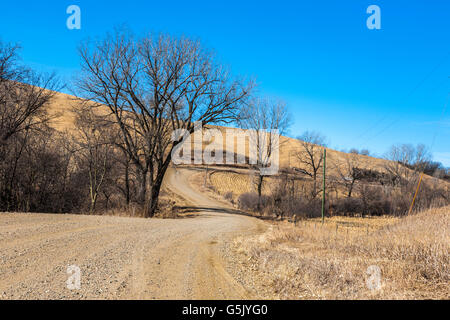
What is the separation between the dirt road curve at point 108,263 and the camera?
14.4 feet

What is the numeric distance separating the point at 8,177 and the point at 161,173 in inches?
339

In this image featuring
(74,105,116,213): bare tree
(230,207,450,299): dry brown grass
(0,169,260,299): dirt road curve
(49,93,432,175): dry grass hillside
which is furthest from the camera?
(49,93,432,175): dry grass hillside

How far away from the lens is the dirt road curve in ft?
14.4

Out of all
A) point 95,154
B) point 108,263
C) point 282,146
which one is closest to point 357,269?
point 108,263

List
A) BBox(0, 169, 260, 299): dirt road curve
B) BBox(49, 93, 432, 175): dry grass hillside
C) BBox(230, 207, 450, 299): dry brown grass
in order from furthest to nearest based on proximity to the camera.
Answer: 1. BBox(49, 93, 432, 175): dry grass hillside
2. BBox(230, 207, 450, 299): dry brown grass
3. BBox(0, 169, 260, 299): dirt road curve

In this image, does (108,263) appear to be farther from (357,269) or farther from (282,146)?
(282,146)

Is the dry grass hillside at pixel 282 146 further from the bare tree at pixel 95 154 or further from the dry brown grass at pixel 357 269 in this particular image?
the dry brown grass at pixel 357 269

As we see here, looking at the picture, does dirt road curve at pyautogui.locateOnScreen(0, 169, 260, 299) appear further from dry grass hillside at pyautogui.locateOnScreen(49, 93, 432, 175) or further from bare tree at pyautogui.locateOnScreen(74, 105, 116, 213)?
dry grass hillside at pyautogui.locateOnScreen(49, 93, 432, 175)

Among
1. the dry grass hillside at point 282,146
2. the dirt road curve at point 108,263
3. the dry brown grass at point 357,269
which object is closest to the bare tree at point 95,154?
the dirt road curve at point 108,263

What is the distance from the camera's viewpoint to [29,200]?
17.0 metres

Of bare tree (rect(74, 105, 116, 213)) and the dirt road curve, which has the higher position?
bare tree (rect(74, 105, 116, 213))

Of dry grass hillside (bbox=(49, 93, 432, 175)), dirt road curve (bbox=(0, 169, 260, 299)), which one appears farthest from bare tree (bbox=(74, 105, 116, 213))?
dry grass hillside (bbox=(49, 93, 432, 175))

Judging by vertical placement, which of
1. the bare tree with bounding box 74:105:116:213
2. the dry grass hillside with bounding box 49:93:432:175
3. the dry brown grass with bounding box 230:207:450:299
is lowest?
the dry brown grass with bounding box 230:207:450:299

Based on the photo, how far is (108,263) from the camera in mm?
5785
